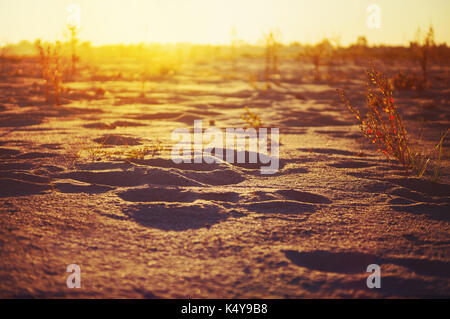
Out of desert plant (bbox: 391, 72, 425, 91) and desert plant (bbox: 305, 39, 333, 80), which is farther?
desert plant (bbox: 305, 39, 333, 80)

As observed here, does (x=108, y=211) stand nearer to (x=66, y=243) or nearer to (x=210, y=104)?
(x=66, y=243)

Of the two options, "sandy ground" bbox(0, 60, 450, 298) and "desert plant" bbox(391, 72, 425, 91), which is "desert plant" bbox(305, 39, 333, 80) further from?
"sandy ground" bbox(0, 60, 450, 298)

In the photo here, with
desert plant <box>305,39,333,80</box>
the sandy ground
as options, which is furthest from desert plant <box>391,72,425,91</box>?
the sandy ground

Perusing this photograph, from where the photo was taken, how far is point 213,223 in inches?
89.1

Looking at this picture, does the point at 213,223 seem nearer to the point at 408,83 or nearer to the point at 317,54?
the point at 408,83

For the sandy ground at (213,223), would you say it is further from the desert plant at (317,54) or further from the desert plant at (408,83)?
the desert plant at (317,54)

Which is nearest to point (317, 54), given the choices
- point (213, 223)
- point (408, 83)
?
point (408, 83)

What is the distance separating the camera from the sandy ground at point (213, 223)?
1689 millimetres

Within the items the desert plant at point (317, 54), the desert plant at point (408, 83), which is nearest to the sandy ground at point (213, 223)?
the desert plant at point (408, 83)

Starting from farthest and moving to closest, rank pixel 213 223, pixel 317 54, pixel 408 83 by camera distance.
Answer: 1. pixel 317 54
2. pixel 408 83
3. pixel 213 223

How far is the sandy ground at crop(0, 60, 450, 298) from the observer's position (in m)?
1.69

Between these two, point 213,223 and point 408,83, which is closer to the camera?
point 213,223
